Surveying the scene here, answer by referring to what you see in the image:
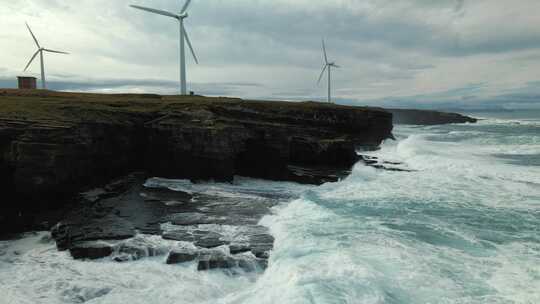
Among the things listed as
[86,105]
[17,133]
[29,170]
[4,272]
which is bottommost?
[4,272]

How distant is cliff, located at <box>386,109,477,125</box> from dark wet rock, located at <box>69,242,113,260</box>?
140 meters

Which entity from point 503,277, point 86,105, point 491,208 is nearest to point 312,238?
point 503,277

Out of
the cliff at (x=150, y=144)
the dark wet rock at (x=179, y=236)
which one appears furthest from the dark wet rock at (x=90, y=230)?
the cliff at (x=150, y=144)

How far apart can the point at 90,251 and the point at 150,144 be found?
15276 mm

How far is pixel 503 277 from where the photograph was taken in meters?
11.9

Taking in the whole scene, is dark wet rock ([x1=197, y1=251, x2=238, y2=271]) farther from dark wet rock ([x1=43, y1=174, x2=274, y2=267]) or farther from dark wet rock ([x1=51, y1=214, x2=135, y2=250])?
dark wet rock ([x1=51, y1=214, x2=135, y2=250])

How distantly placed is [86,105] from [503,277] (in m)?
28.1

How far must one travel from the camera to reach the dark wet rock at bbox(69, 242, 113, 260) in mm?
14352

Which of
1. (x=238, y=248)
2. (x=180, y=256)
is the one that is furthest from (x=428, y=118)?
(x=180, y=256)

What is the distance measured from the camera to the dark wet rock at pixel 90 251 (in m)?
14.4

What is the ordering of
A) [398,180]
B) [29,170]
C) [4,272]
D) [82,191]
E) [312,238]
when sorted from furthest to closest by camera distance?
[398,180]
[82,191]
[29,170]
[312,238]
[4,272]

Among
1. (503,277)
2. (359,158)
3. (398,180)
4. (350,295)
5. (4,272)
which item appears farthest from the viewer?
(359,158)

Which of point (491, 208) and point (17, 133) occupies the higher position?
point (17, 133)

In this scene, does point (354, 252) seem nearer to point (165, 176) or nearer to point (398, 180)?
point (398, 180)
